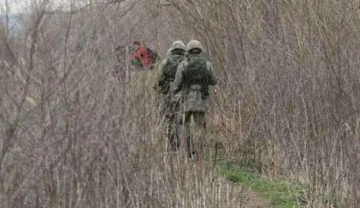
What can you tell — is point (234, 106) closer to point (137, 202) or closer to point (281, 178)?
point (281, 178)

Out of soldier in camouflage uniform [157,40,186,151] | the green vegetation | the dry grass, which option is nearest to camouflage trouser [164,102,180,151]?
soldier in camouflage uniform [157,40,186,151]

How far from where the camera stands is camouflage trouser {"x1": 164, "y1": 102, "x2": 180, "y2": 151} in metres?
7.99

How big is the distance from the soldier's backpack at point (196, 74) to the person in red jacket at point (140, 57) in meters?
0.69

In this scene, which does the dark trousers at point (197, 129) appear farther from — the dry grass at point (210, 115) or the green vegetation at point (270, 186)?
the dry grass at point (210, 115)

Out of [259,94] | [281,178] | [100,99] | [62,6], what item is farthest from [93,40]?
[259,94]

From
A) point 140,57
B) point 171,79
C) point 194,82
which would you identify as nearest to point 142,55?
point 140,57

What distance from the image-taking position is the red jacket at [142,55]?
365 inches

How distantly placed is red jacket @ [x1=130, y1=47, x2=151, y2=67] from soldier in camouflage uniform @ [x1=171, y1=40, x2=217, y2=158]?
0.78m

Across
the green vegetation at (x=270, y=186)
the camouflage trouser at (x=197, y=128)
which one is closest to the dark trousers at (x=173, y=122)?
the camouflage trouser at (x=197, y=128)

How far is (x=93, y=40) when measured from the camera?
17.4 feet

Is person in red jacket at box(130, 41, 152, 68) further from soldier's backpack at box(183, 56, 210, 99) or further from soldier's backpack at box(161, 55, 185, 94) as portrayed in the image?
soldier's backpack at box(183, 56, 210, 99)

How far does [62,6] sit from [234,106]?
6.29 metres

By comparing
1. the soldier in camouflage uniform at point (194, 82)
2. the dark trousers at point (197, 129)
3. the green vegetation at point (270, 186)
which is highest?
the soldier in camouflage uniform at point (194, 82)

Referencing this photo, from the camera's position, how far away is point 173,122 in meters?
8.44
